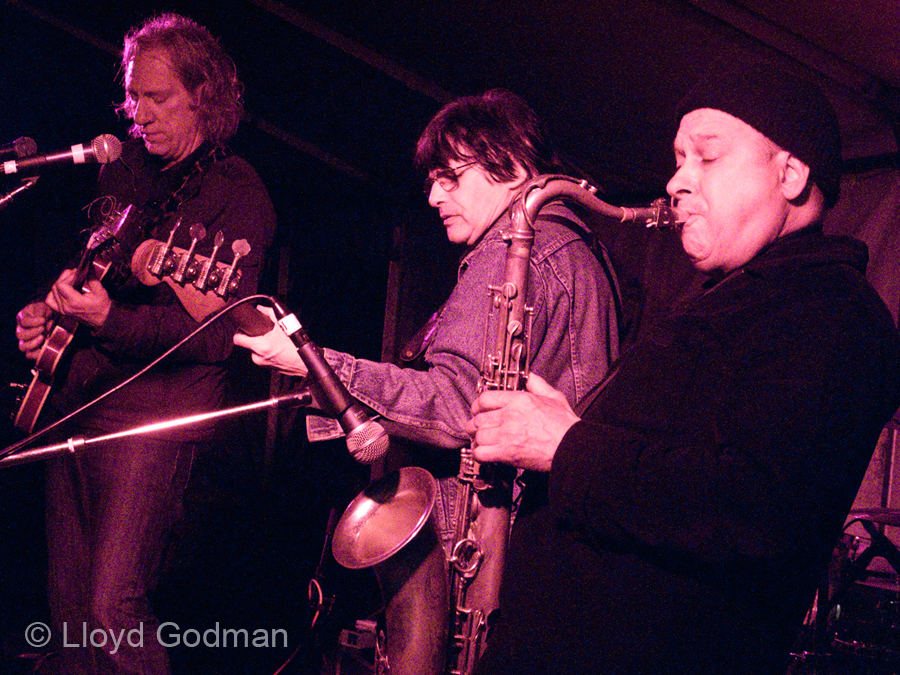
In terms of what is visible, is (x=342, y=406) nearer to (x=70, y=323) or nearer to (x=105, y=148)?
(x=105, y=148)

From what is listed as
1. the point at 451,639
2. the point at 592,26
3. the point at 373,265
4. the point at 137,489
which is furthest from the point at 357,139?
the point at 451,639

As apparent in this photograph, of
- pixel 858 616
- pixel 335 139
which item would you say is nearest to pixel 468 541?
pixel 858 616

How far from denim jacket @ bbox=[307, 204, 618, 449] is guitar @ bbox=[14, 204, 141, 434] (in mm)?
1086

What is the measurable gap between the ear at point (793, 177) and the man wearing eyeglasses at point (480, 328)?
0.70 meters

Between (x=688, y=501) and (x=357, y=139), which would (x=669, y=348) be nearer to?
(x=688, y=501)

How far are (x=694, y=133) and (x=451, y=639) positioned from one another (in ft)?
4.88

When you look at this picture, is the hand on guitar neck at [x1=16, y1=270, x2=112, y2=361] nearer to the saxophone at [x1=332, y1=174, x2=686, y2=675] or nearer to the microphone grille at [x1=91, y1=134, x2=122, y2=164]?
the microphone grille at [x1=91, y1=134, x2=122, y2=164]

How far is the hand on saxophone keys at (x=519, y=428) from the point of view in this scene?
1.47 m

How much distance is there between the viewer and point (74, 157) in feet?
6.81

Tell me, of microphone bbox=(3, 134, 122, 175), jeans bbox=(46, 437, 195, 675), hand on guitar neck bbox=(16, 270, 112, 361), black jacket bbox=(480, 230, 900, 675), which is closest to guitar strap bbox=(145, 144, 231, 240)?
hand on guitar neck bbox=(16, 270, 112, 361)

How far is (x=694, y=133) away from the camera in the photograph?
1.55m

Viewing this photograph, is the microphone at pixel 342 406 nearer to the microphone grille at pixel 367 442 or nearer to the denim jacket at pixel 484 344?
the microphone grille at pixel 367 442

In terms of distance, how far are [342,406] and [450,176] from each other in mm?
1059

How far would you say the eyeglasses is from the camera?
239cm
